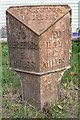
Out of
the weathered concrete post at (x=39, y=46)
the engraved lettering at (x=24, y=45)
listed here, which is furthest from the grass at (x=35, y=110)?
the engraved lettering at (x=24, y=45)

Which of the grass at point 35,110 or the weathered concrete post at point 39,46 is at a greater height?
the weathered concrete post at point 39,46

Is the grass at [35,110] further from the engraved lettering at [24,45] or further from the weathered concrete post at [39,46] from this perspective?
the engraved lettering at [24,45]

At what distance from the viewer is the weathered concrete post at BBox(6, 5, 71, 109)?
478 centimetres

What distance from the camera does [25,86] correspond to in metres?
5.12

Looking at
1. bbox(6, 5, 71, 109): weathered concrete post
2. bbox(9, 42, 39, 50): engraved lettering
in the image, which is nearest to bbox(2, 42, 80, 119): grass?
bbox(6, 5, 71, 109): weathered concrete post

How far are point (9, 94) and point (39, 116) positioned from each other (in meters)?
0.64

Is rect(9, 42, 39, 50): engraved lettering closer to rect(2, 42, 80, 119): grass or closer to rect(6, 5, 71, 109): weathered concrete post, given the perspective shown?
rect(6, 5, 71, 109): weathered concrete post

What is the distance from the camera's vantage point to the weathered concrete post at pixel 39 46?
478 centimetres

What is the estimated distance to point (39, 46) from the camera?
4758mm

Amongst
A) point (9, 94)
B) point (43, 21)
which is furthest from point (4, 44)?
point (43, 21)

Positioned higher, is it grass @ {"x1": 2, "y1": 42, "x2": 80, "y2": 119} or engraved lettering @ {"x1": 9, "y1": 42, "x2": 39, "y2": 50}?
engraved lettering @ {"x1": 9, "y1": 42, "x2": 39, "y2": 50}

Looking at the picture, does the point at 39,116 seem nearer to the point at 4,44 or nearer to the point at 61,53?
the point at 61,53

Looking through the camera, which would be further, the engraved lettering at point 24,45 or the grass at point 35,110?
the grass at point 35,110

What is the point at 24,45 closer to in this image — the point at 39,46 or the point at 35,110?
the point at 39,46
